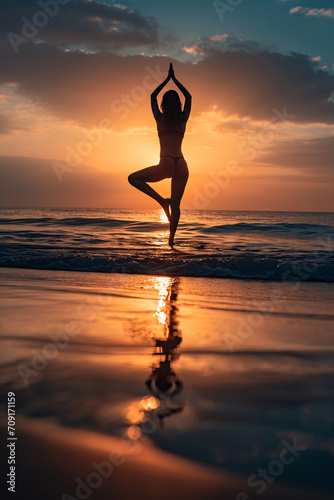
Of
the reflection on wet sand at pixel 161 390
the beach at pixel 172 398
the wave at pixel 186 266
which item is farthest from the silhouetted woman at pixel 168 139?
the reflection on wet sand at pixel 161 390

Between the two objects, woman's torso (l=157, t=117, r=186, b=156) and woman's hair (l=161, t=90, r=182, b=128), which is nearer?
woman's hair (l=161, t=90, r=182, b=128)

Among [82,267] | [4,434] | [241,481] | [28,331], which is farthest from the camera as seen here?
[82,267]

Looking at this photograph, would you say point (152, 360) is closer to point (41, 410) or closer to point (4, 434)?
point (41, 410)

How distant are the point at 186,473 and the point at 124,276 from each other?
15.1 feet

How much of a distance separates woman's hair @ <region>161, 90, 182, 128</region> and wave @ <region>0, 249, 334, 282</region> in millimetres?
2252

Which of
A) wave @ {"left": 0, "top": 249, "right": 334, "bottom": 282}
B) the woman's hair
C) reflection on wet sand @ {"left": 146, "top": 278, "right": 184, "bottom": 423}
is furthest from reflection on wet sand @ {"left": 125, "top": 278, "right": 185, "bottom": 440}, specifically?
the woman's hair

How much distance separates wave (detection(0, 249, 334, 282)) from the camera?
5.94 m

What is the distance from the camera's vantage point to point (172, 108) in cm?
677

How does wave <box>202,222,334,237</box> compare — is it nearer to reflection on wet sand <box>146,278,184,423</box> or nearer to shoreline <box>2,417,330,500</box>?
reflection on wet sand <box>146,278,184,423</box>

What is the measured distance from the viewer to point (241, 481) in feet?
3.83

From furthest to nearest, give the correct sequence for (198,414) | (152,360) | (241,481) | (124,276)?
(124,276)
(152,360)
(198,414)
(241,481)

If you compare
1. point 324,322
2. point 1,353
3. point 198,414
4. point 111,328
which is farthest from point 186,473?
point 324,322

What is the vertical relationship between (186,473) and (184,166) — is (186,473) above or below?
below

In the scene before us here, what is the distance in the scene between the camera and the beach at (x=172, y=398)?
46.5 inches
